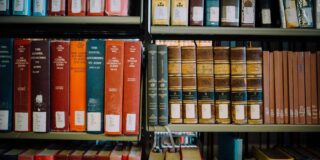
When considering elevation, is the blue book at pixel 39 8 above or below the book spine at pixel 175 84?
above

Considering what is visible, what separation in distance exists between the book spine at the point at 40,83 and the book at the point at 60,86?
0.7 inches

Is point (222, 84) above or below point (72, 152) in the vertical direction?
above

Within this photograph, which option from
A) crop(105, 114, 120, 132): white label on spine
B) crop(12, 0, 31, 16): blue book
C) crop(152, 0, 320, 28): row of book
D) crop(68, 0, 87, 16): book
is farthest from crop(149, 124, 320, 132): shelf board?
crop(12, 0, 31, 16): blue book

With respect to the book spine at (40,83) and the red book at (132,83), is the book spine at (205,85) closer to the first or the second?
the red book at (132,83)

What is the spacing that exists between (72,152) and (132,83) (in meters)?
0.35

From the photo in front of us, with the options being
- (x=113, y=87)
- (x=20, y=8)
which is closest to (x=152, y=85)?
(x=113, y=87)

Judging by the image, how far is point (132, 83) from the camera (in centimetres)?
106

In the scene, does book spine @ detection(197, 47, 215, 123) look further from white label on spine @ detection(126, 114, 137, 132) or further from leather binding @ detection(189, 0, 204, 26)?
white label on spine @ detection(126, 114, 137, 132)

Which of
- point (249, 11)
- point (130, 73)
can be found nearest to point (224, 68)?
point (249, 11)

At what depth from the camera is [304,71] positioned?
1.12 m

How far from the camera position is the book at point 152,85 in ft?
3.57

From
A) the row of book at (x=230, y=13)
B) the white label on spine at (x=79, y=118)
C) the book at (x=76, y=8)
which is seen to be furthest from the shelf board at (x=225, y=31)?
the white label on spine at (x=79, y=118)

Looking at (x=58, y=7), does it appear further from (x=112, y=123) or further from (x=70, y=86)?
(x=112, y=123)

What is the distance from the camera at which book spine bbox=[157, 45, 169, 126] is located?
109cm
